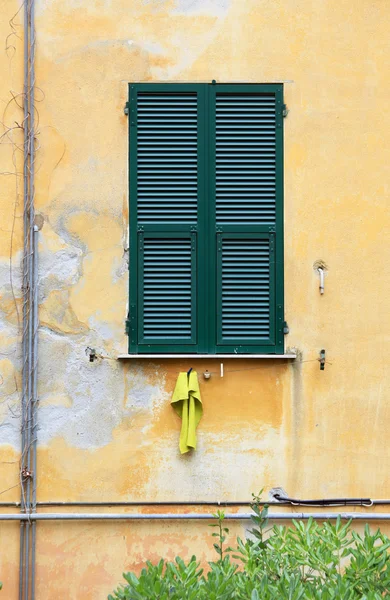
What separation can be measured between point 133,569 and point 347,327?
7.50ft

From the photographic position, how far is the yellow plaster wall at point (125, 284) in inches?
235

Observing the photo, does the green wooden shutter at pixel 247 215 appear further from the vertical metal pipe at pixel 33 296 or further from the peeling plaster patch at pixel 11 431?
the peeling plaster patch at pixel 11 431

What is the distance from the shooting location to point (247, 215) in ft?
20.1

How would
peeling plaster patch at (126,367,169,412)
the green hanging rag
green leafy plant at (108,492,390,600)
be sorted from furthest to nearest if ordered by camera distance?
1. peeling plaster patch at (126,367,169,412)
2. the green hanging rag
3. green leafy plant at (108,492,390,600)

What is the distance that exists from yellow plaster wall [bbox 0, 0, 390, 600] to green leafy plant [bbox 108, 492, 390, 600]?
179 cm

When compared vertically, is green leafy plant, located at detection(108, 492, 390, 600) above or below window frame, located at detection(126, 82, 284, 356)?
below

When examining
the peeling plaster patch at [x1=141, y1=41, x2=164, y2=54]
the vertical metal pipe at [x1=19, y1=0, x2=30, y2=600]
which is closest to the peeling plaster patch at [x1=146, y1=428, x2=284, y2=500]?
the vertical metal pipe at [x1=19, y1=0, x2=30, y2=600]

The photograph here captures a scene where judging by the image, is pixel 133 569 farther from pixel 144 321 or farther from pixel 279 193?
pixel 279 193

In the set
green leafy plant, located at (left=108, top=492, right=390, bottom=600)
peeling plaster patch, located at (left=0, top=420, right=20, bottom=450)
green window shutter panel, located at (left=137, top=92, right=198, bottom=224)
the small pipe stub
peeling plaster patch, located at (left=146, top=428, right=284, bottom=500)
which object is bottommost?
green leafy plant, located at (left=108, top=492, right=390, bottom=600)

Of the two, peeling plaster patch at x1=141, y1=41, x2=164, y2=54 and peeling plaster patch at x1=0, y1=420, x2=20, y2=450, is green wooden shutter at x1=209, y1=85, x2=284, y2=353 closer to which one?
peeling plaster patch at x1=141, y1=41, x2=164, y2=54

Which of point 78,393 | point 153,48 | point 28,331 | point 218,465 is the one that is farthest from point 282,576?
point 153,48

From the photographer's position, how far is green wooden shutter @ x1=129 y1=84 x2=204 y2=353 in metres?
6.05

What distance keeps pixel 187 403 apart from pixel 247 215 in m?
1.42

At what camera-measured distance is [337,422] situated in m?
6.01
